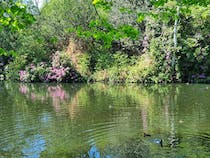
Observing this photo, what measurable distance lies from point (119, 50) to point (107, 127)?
20.8 meters

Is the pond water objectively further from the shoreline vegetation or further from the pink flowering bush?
the pink flowering bush

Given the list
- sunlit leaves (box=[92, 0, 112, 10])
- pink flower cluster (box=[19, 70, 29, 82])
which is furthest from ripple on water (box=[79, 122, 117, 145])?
pink flower cluster (box=[19, 70, 29, 82])

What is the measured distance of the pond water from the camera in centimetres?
927

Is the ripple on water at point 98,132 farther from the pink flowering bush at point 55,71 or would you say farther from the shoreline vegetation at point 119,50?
the pink flowering bush at point 55,71

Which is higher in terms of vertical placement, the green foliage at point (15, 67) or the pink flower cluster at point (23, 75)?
the green foliage at point (15, 67)

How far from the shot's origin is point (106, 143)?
10.1 m

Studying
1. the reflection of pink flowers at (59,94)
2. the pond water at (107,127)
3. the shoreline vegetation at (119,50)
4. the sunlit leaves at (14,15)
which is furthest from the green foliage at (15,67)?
the sunlit leaves at (14,15)

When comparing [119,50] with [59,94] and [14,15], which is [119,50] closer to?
[59,94]

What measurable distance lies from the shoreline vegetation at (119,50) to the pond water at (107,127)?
915 centimetres

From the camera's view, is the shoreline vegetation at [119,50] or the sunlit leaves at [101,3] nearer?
the sunlit leaves at [101,3]

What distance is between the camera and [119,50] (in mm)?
32625

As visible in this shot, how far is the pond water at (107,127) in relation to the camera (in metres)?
9.27

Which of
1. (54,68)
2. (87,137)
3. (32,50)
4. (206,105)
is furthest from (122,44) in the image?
(87,137)

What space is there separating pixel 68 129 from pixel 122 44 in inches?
807
